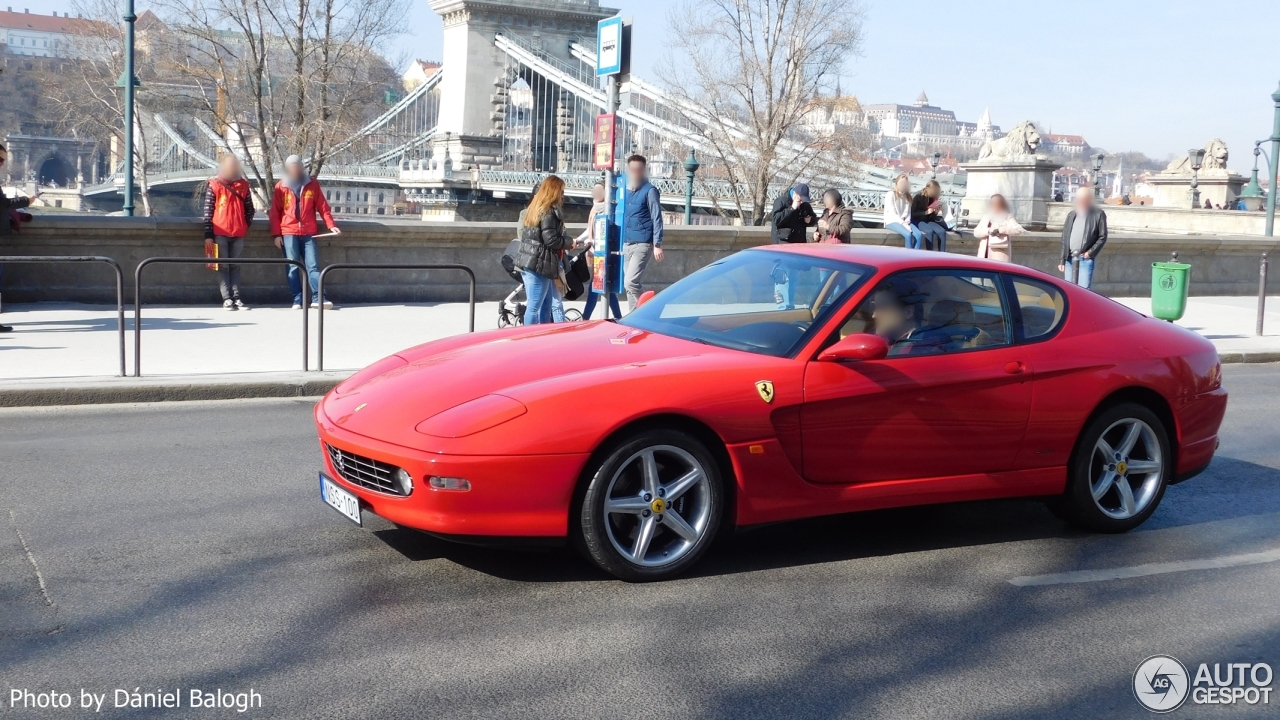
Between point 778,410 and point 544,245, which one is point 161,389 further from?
point 778,410

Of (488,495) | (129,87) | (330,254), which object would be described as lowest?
(488,495)

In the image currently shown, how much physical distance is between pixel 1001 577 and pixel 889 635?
3.30 feet

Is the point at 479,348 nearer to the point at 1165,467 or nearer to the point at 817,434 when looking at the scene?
the point at 817,434

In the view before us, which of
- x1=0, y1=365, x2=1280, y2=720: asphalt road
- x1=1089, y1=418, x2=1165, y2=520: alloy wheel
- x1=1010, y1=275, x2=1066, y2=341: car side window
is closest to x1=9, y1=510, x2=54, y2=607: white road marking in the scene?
x1=0, y1=365, x2=1280, y2=720: asphalt road

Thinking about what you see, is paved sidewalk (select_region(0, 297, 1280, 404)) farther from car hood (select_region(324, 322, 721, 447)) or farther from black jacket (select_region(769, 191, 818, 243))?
car hood (select_region(324, 322, 721, 447))

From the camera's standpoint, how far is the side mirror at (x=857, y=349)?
17.6 ft

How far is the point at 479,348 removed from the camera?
18.9 feet

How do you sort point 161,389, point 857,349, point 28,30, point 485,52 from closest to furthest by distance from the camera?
point 857,349, point 161,389, point 485,52, point 28,30

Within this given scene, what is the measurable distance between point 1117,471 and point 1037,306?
877 mm

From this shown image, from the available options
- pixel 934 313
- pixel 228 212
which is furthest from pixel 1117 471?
pixel 228 212

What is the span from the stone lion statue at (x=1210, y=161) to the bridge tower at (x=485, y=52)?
26271 mm

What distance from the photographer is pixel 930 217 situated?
15273 millimetres

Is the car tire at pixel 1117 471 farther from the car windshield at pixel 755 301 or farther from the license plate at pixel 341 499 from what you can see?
the license plate at pixel 341 499

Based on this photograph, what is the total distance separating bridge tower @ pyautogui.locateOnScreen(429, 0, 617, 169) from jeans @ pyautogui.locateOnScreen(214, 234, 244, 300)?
154ft
